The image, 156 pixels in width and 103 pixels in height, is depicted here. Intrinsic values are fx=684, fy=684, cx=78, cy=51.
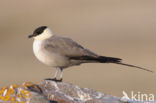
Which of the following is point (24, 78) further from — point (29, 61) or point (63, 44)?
point (63, 44)

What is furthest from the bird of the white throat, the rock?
the rock

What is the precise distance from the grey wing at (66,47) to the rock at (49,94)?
72 centimetres

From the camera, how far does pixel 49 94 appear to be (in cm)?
713

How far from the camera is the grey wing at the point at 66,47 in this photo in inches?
319

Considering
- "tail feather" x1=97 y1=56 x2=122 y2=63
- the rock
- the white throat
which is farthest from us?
the white throat

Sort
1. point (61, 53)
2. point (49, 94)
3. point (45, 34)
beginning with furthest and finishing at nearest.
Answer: point (45, 34) → point (61, 53) → point (49, 94)

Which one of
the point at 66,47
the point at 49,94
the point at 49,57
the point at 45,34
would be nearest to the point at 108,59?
the point at 66,47

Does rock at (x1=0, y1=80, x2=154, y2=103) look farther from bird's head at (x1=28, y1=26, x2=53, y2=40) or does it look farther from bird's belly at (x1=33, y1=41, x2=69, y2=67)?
bird's head at (x1=28, y1=26, x2=53, y2=40)

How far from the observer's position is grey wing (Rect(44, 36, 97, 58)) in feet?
26.6

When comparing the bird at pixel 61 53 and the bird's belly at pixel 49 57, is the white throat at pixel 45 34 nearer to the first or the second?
the bird at pixel 61 53

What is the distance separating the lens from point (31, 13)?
34.0 metres

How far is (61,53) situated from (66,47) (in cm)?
11

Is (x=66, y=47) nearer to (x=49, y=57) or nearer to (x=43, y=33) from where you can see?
(x=49, y=57)

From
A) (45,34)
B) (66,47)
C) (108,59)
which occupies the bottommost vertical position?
(108,59)
